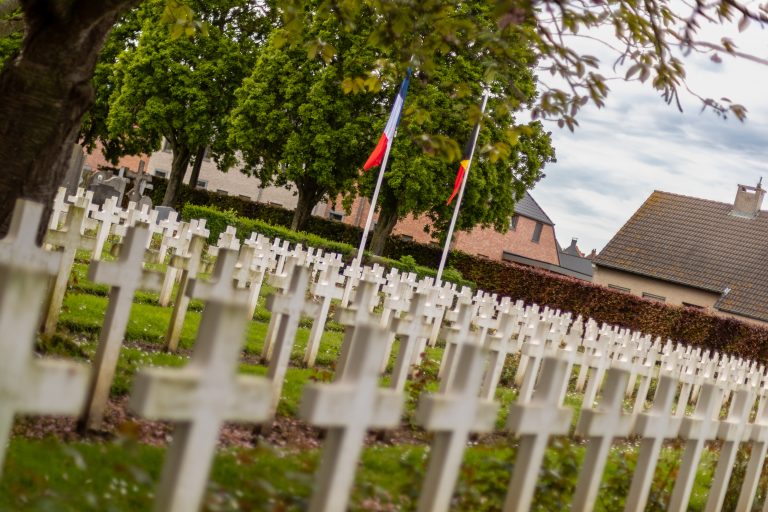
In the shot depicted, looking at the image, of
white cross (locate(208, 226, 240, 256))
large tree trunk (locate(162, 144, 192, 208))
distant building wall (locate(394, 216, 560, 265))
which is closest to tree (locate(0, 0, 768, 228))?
white cross (locate(208, 226, 240, 256))

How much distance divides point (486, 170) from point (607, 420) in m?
29.4

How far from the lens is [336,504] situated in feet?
9.83

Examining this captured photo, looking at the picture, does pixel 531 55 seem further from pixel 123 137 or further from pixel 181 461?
pixel 123 137

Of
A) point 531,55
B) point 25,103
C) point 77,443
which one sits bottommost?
point 77,443

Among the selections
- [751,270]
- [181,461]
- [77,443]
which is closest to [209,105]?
[751,270]

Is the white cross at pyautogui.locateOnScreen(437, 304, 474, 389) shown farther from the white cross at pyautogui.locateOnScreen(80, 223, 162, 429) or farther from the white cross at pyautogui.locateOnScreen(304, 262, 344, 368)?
the white cross at pyautogui.locateOnScreen(80, 223, 162, 429)

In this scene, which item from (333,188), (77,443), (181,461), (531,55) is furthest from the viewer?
(333,188)

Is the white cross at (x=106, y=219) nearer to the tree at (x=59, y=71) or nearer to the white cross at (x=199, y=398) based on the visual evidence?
the tree at (x=59, y=71)

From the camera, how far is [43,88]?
240 inches

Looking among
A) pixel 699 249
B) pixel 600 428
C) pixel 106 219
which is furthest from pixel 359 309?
pixel 699 249

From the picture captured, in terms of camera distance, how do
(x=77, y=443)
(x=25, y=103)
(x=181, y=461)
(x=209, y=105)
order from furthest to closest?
(x=209, y=105) → (x=25, y=103) → (x=77, y=443) → (x=181, y=461)

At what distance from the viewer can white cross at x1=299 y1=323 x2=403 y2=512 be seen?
2867 millimetres

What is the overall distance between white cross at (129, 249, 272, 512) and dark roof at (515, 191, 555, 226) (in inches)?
2305

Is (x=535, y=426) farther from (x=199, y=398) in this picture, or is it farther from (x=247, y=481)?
(x=199, y=398)
